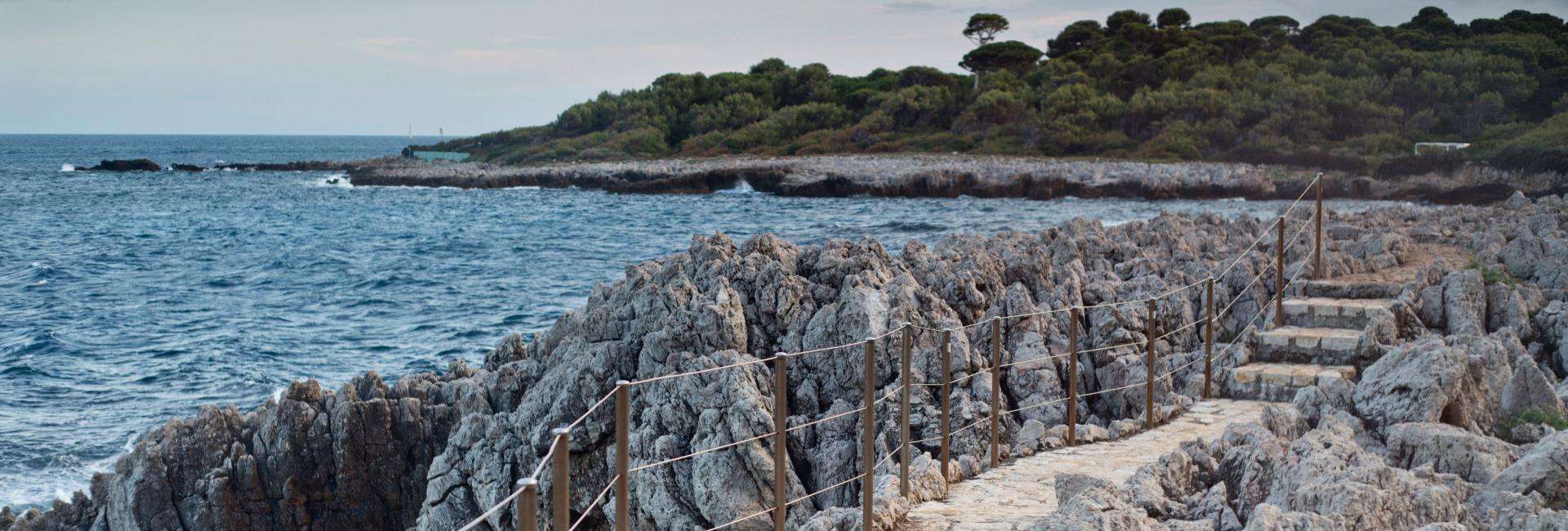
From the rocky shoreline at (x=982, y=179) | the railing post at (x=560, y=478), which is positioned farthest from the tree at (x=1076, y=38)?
the railing post at (x=560, y=478)

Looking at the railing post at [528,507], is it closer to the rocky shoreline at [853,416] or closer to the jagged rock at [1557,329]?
the rocky shoreline at [853,416]

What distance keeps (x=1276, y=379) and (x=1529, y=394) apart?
5.73ft

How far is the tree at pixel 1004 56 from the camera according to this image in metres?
61.9

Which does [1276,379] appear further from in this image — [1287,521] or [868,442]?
[1287,521]

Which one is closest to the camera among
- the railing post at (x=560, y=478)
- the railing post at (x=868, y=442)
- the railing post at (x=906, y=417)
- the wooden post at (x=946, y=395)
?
the railing post at (x=560, y=478)

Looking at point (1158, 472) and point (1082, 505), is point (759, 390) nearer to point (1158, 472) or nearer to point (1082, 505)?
point (1158, 472)

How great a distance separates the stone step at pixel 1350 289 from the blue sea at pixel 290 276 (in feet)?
→ 32.3

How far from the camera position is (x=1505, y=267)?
1070 centimetres

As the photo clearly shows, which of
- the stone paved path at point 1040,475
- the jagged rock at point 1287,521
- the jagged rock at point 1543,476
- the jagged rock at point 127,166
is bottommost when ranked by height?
the stone paved path at point 1040,475

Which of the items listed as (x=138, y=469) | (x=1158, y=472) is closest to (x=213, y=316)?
(x=138, y=469)

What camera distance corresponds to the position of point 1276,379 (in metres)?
7.98

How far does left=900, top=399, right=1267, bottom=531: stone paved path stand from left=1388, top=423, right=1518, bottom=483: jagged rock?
1.19 meters

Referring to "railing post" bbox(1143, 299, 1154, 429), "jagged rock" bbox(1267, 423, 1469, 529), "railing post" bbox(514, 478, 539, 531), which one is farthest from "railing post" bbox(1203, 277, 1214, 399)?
"railing post" bbox(514, 478, 539, 531)

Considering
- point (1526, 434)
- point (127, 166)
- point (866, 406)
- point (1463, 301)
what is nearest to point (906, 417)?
point (866, 406)
